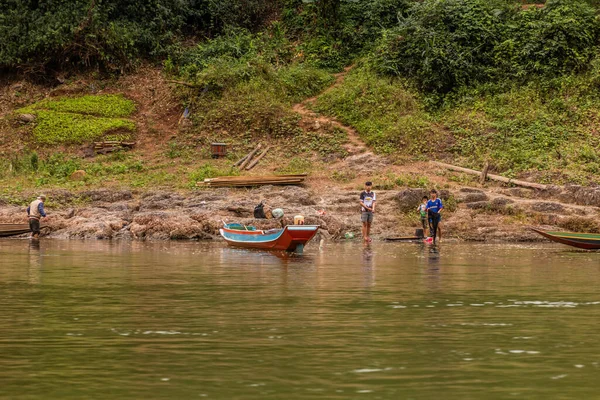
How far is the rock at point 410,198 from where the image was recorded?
3162 cm

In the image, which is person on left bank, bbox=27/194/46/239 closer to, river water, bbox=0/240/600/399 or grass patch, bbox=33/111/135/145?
river water, bbox=0/240/600/399

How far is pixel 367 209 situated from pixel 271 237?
4.52 meters

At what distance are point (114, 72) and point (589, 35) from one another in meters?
23.1

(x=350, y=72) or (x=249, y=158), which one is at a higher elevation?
(x=350, y=72)

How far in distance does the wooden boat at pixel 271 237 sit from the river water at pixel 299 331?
11.8 feet

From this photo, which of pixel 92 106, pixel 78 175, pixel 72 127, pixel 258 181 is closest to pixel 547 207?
pixel 258 181

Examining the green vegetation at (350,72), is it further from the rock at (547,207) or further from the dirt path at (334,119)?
the rock at (547,207)

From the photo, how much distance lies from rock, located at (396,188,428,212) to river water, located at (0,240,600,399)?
11.5 m

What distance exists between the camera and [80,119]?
43.0 m

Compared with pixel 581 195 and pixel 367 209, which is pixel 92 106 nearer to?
pixel 367 209

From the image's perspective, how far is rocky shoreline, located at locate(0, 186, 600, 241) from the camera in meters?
30.0

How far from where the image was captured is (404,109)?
4022cm

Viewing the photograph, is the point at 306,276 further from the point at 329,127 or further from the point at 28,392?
the point at 329,127

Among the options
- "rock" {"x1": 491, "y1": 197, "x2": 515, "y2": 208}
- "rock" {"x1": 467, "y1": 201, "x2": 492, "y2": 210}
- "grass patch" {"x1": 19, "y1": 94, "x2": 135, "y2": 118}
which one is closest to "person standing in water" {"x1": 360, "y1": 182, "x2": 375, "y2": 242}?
"rock" {"x1": 467, "y1": 201, "x2": 492, "y2": 210}
